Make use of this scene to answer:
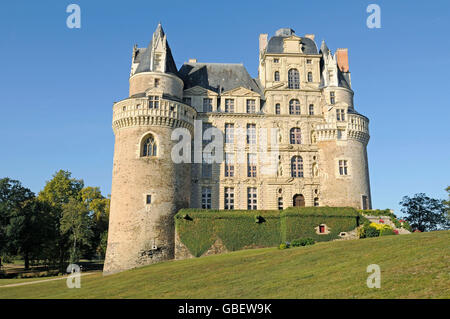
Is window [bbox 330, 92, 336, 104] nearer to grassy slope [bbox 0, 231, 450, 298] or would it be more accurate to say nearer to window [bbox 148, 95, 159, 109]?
window [bbox 148, 95, 159, 109]

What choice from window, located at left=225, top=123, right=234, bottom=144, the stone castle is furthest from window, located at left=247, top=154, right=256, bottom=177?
window, located at left=225, top=123, right=234, bottom=144

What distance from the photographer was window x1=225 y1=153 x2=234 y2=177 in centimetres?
4484

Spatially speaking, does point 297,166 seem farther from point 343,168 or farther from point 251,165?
point 251,165

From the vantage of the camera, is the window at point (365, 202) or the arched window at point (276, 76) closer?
the window at point (365, 202)

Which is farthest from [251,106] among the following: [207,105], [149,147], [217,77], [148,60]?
[149,147]

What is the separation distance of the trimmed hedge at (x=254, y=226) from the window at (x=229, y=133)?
974cm

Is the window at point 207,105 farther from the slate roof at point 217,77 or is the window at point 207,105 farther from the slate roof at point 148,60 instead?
the slate roof at point 148,60

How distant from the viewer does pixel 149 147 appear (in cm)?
4022

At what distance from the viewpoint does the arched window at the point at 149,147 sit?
39938 millimetres

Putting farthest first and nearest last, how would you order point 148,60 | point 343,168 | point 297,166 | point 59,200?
point 59,200, point 297,166, point 343,168, point 148,60

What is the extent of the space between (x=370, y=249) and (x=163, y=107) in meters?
25.2

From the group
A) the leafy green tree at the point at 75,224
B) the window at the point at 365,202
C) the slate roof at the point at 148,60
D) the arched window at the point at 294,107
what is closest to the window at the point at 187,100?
the slate roof at the point at 148,60

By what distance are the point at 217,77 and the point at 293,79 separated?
31.2ft

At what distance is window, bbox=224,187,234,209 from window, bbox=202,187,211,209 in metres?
1.81
